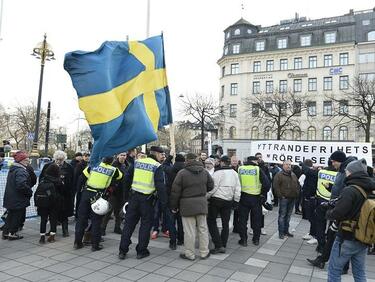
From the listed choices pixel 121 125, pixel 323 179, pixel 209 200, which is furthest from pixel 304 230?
pixel 121 125

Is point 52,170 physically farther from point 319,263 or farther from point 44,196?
point 319,263

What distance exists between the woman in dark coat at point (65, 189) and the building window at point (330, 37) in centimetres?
4984

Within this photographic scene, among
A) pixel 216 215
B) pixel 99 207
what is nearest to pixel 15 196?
pixel 99 207

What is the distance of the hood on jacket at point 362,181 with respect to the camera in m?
4.32

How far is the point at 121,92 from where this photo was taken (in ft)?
23.3

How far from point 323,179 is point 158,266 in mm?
3595

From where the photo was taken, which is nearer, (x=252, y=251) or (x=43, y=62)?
(x=252, y=251)

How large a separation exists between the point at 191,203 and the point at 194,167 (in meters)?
0.64

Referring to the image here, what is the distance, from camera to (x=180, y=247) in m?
7.24

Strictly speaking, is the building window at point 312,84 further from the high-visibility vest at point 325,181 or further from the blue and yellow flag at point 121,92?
the blue and yellow flag at point 121,92

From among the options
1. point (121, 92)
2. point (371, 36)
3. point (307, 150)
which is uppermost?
point (371, 36)

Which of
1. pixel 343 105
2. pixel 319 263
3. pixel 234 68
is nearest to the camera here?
pixel 319 263

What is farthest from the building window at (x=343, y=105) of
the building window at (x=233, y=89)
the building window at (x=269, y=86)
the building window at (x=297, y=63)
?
the building window at (x=233, y=89)

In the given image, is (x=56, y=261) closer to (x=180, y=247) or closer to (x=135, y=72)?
(x=180, y=247)
